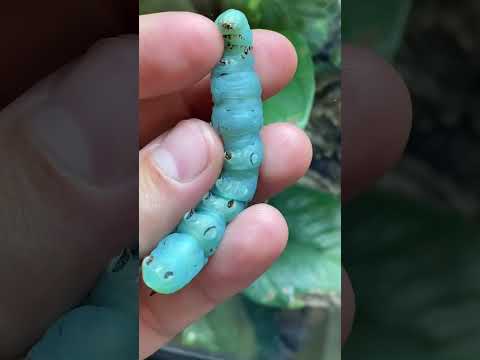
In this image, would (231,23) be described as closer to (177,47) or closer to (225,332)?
(177,47)

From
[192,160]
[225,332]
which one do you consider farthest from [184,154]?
[225,332]

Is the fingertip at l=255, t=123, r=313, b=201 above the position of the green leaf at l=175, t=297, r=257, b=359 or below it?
above

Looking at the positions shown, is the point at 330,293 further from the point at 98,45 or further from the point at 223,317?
the point at 98,45

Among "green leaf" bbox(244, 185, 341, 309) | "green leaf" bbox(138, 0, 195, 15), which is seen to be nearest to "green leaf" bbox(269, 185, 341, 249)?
"green leaf" bbox(244, 185, 341, 309)

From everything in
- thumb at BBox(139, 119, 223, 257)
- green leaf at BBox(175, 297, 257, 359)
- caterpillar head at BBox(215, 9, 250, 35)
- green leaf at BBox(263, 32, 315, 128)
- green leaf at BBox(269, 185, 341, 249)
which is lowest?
green leaf at BBox(175, 297, 257, 359)

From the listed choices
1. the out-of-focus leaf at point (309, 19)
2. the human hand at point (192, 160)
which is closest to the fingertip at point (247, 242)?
the human hand at point (192, 160)

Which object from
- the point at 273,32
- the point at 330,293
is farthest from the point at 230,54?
the point at 330,293

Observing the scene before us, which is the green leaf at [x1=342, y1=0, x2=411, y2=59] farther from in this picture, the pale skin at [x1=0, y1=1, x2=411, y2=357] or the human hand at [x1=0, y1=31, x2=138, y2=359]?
the human hand at [x1=0, y1=31, x2=138, y2=359]
